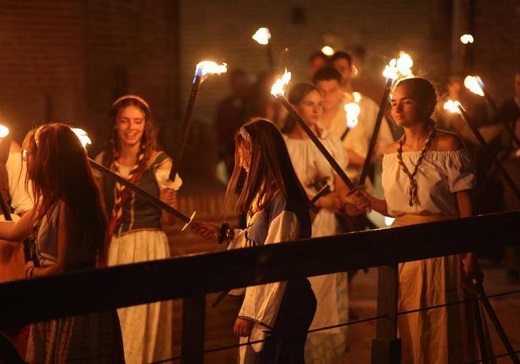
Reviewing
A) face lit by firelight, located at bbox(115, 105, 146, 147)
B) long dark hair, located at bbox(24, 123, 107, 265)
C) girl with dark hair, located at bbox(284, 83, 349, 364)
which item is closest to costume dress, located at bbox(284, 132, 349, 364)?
girl with dark hair, located at bbox(284, 83, 349, 364)

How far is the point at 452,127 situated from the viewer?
471 inches

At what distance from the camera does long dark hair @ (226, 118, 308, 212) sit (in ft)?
19.3

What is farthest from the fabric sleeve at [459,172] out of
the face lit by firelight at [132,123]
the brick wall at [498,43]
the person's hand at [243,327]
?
the brick wall at [498,43]

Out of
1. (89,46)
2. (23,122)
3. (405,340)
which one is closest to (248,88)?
(89,46)

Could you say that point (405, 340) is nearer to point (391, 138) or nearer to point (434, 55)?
point (391, 138)

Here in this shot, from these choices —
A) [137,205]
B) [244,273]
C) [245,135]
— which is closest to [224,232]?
[245,135]

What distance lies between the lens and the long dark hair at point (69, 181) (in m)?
5.88

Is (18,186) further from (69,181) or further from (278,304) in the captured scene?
(278,304)

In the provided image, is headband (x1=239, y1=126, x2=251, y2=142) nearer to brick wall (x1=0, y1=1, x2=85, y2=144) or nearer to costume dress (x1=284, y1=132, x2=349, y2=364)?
costume dress (x1=284, y1=132, x2=349, y2=364)

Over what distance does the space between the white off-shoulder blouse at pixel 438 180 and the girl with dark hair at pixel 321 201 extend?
1.67 meters

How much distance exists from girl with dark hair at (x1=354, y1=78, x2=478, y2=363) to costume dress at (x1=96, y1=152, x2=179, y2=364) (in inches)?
67.3

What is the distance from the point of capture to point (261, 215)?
5887mm

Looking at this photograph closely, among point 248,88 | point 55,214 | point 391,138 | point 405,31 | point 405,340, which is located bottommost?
point 405,340

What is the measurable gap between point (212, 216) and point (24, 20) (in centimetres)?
291
